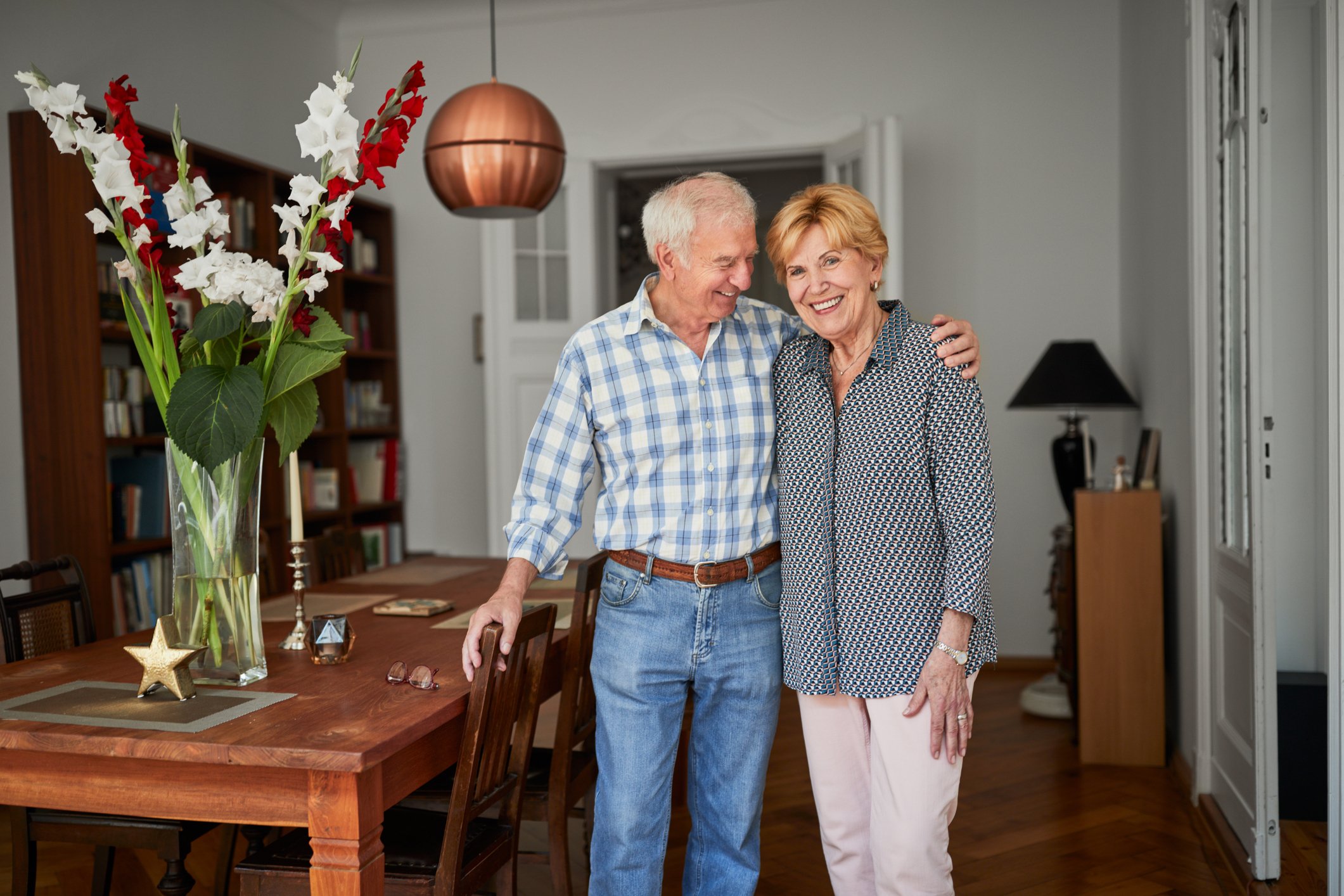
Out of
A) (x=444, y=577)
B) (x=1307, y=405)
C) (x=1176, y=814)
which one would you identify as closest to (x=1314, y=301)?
(x=1307, y=405)

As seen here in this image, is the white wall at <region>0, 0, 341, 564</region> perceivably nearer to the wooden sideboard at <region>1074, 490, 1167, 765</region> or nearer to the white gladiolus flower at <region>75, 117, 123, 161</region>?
the white gladiolus flower at <region>75, 117, 123, 161</region>

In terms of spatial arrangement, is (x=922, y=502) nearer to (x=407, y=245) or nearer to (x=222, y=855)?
(x=222, y=855)

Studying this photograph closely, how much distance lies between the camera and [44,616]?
2807 mm

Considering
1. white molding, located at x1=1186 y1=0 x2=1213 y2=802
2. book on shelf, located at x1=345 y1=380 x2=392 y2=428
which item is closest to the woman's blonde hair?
white molding, located at x1=1186 y1=0 x2=1213 y2=802

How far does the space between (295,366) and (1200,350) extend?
2.78m

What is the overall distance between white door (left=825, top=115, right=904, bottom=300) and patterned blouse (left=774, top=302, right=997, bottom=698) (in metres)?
3.02

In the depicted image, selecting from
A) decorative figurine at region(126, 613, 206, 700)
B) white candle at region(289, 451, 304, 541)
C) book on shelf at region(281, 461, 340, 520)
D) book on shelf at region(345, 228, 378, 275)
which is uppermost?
book on shelf at region(345, 228, 378, 275)

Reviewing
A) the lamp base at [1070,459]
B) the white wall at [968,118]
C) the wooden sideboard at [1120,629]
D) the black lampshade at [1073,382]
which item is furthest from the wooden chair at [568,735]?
the white wall at [968,118]

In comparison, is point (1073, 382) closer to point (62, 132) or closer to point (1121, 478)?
point (1121, 478)

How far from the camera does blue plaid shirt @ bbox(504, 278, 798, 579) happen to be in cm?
213

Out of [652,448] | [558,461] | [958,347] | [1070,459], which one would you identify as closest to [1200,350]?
[1070,459]

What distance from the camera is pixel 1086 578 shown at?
4172 millimetres

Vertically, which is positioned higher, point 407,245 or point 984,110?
point 984,110

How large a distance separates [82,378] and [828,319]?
3.37 metres
